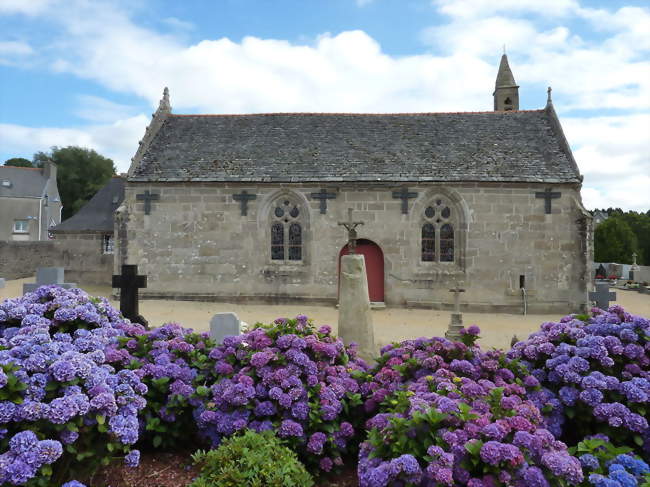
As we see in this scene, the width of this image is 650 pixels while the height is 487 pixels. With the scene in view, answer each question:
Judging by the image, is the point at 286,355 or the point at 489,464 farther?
the point at 286,355

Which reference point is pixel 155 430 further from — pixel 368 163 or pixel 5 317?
pixel 368 163

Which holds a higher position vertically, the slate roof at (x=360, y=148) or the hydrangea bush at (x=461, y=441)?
the slate roof at (x=360, y=148)

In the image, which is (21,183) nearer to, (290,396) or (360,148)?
(360,148)

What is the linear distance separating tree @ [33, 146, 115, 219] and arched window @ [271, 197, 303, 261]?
39741mm

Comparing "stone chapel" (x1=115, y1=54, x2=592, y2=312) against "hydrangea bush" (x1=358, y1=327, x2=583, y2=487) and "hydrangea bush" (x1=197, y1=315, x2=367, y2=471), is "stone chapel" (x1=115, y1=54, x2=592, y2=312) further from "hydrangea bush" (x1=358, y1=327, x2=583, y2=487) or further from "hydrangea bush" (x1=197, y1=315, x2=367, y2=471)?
"hydrangea bush" (x1=358, y1=327, x2=583, y2=487)

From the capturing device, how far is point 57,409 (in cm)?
334

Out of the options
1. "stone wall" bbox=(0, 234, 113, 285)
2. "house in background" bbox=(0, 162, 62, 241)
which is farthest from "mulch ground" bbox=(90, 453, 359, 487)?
"house in background" bbox=(0, 162, 62, 241)

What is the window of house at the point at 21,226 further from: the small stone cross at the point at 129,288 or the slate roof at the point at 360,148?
the small stone cross at the point at 129,288

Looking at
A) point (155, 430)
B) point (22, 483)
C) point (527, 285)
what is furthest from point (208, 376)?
point (527, 285)

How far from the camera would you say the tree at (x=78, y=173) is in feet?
161

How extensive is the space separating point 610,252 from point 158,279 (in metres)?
39.2

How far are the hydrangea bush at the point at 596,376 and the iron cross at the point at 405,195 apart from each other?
10835 millimetres

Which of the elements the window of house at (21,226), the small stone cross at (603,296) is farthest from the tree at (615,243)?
the window of house at (21,226)

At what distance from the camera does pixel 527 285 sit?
15.7 m
